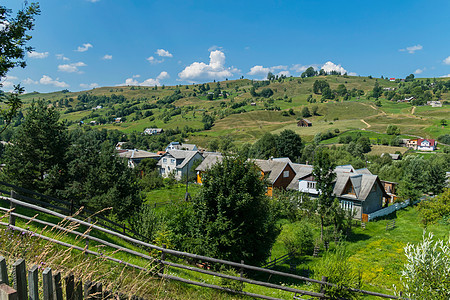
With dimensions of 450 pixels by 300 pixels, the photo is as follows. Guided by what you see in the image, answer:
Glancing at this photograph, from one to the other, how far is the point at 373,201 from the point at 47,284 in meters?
44.0

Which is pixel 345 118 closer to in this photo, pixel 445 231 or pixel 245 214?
pixel 445 231

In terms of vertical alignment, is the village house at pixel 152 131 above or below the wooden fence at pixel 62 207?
below

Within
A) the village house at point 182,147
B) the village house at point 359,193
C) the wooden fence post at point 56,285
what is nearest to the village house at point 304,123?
the village house at point 182,147

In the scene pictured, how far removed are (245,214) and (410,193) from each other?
38.5 meters

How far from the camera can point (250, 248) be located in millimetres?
15695

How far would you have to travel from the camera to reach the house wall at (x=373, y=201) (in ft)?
124

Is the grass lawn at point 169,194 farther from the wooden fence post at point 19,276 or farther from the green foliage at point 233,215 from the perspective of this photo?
the wooden fence post at point 19,276

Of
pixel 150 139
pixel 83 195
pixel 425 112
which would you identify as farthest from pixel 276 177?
pixel 425 112

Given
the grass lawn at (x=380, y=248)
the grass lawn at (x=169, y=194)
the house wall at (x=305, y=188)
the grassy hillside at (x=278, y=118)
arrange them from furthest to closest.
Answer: the grassy hillside at (x=278, y=118), the grass lawn at (x=169, y=194), the house wall at (x=305, y=188), the grass lawn at (x=380, y=248)

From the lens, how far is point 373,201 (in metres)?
39.5

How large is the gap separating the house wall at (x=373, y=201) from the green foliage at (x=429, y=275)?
33.4 m

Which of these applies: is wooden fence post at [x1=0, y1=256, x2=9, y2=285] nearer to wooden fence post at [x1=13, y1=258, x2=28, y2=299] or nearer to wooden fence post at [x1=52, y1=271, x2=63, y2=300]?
wooden fence post at [x1=13, y1=258, x2=28, y2=299]

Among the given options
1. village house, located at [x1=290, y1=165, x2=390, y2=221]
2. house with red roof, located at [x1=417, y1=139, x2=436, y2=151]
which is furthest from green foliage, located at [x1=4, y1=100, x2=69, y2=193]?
house with red roof, located at [x1=417, y1=139, x2=436, y2=151]

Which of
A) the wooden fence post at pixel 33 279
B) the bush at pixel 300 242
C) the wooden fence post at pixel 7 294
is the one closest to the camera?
the wooden fence post at pixel 7 294
